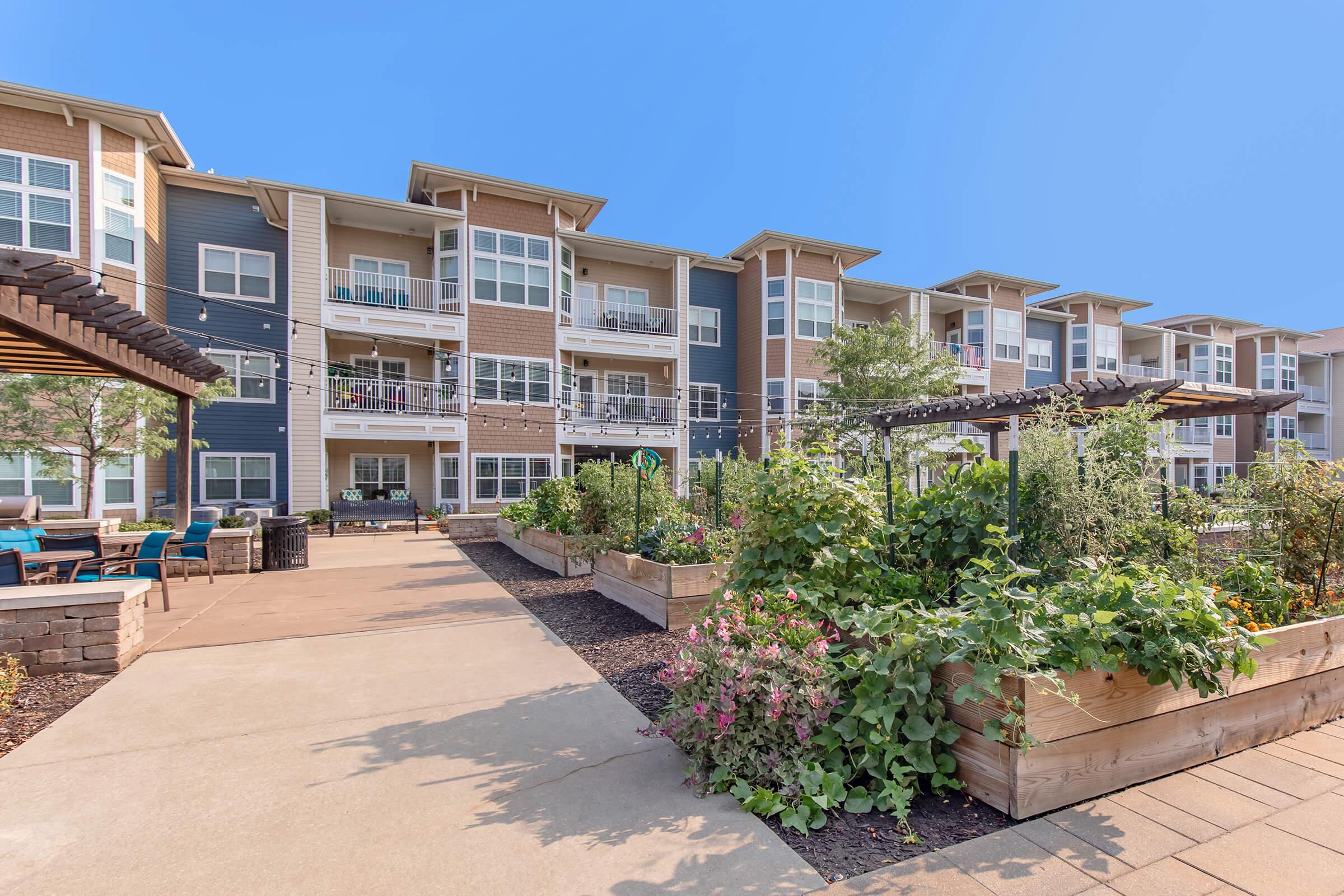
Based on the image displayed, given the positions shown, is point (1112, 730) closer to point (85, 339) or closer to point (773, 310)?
point (85, 339)

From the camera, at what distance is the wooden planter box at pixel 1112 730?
2.54m

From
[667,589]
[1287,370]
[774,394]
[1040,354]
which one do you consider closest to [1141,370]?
[1040,354]

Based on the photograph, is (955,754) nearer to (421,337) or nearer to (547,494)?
(547,494)

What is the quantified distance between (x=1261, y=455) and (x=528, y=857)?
6.16m

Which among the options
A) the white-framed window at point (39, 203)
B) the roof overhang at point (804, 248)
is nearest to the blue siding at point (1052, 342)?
the roof overhang at point (804, 248)

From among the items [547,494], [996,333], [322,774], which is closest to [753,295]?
[996,333]

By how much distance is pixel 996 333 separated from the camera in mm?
25781

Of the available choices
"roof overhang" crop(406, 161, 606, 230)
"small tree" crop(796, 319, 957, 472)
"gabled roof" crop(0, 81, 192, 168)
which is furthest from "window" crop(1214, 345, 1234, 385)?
"gabled roof" crop(0, 81, 192, 168)

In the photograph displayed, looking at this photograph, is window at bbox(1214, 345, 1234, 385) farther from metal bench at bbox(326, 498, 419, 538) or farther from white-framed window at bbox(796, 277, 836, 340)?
metal bench at bbox(326, 498, 419, 538)

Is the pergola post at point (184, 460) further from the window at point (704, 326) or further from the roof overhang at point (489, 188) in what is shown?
the window at point (704, 326)

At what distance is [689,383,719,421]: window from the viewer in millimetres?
22172

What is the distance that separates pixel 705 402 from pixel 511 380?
7198 millimetres

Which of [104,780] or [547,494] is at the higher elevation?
[547,494]

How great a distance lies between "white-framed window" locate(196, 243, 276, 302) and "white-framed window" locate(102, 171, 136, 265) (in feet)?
5.47
